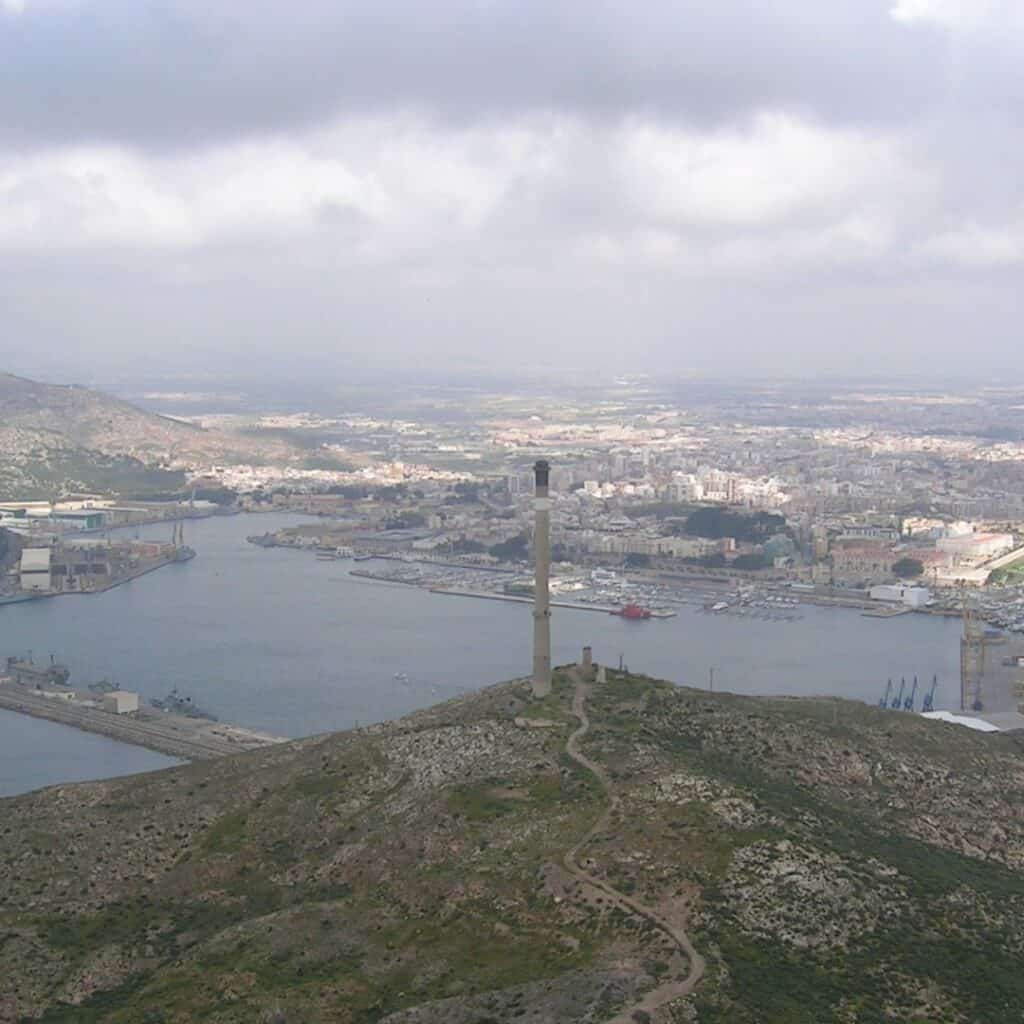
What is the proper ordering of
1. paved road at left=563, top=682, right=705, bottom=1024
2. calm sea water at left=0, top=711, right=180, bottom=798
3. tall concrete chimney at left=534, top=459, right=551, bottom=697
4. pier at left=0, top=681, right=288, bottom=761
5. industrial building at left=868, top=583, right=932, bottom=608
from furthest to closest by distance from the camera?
industrial building at left=868, top=583, right=932, bottom=608 < pier at left=0, top=681, right=288, bottom=761 < calm sea water at left=0, top=711, right=180, bottom=798 < tall concrete chimney at left=534, top=459, right=551, bottom=697 < paved road at left=563, top=682, right=705, bottom=1024

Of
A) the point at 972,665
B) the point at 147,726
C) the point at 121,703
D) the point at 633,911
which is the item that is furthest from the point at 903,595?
the point at 633,911

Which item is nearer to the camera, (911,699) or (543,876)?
(543,876)

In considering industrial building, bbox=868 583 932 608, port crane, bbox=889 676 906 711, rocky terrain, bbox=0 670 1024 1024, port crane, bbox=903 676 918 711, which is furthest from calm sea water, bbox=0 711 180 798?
industrial building, bbox=868 583 932 608

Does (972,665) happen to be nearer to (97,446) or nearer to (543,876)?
(543,876)

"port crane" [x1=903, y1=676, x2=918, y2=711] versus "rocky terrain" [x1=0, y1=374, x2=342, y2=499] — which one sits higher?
"rocky terrain" [x1=0, y1=374, x2=342, y2=499]

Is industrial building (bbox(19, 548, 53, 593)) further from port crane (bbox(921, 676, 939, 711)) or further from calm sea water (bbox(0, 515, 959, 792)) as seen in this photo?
port crane (bbox(921, 676, 939, 711))

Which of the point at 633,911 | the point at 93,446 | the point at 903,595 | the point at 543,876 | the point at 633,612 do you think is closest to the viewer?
the point at 633,911
